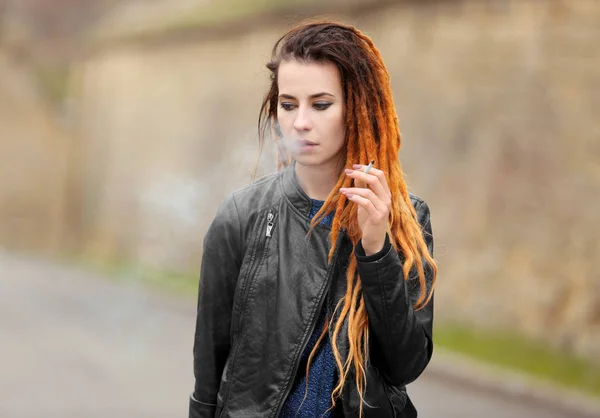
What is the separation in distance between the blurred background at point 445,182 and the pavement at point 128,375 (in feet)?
0.16

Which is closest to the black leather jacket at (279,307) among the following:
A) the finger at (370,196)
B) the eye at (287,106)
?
the finger at (370,196)

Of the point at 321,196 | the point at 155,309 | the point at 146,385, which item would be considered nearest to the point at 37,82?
the point at 155,309

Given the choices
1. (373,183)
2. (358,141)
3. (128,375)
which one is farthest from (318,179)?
(128,375)

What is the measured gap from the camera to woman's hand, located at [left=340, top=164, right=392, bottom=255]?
2.47m

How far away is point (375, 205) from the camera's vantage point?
2479 mm

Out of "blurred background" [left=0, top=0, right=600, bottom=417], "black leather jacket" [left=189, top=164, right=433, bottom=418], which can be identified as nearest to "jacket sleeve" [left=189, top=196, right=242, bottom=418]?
"black leather jacket" [left=189, top=164, right=433, bottom=418]

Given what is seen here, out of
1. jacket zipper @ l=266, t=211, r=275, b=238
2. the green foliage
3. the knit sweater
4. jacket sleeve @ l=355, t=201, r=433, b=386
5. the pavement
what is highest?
jacket zipper @ l=266, t=211, r=275, b=238

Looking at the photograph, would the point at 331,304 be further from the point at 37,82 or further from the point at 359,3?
the point at 37,82

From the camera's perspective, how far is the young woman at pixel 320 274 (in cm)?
260

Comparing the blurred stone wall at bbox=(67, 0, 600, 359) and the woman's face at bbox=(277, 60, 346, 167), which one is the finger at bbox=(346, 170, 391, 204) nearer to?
the woman's face at bbox=(277, 60, 346, 167)

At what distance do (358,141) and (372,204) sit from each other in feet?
0.84

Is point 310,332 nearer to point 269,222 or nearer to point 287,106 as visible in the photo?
point 269,222

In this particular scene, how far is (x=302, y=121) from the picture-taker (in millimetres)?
2615

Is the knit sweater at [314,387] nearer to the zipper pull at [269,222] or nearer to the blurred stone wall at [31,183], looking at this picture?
the zipper pull at [269,222]
